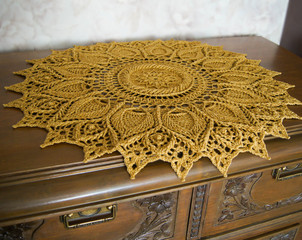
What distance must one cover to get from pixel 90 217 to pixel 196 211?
0.21 m

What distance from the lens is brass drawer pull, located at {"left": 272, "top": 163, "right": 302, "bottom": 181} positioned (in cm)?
60

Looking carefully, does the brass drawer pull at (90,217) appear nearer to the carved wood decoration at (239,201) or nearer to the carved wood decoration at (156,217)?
the carved wood decoration at (156,217)

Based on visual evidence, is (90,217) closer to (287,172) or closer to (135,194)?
(135,194)

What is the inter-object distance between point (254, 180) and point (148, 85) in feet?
1.00

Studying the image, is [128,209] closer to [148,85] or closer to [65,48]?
[148,85]


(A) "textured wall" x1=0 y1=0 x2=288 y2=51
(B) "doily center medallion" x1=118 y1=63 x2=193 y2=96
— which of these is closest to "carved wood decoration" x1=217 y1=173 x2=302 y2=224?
(B) "doily center medallion" x1=118 y1=63 x2=193 y2=96

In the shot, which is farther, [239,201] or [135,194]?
[239,201]

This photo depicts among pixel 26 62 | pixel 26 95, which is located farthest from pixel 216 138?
pixel 26 62

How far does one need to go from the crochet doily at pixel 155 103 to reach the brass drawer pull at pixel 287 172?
0.11 metres

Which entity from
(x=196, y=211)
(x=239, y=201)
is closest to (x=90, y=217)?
(x=196, y=211)

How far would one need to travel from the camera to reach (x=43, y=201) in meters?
0.42

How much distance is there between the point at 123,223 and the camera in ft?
1.75

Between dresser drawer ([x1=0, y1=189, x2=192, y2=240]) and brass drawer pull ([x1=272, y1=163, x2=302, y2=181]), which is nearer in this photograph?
dresser drawer ([x1=0, y1=189, x2=192, y2=240])

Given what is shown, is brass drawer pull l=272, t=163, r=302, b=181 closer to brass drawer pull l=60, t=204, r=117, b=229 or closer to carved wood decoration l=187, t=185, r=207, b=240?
carved wood decoration l=187, t=185, r=207, b=240
